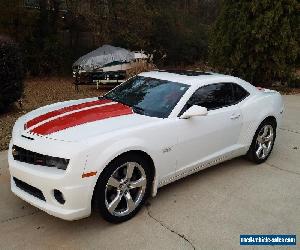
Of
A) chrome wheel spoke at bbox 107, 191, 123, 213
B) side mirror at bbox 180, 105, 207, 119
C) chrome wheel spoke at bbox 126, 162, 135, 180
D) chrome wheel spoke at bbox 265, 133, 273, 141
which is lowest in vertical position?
chrome wheel spoke at bbox 107, 191, 123, 213

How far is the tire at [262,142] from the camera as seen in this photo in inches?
217

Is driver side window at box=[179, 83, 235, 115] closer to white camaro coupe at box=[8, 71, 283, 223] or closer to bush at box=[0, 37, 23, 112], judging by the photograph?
white camaro coupe at box=[8, 71, 283, 223]

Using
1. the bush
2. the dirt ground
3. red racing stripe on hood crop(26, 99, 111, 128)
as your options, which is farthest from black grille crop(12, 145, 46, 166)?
the bush

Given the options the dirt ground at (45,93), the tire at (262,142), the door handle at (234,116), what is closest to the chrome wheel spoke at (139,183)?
the door handle at (234,116)

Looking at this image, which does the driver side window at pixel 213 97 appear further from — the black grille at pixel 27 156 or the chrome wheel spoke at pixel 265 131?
the black grille at pixel 27 156

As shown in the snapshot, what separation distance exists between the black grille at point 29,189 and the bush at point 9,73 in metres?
4.57

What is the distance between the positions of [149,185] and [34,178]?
125 centimetres

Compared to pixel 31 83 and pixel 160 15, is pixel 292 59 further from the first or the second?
pixel 31 83

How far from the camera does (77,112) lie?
4324 millimetres

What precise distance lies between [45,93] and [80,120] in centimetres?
1095

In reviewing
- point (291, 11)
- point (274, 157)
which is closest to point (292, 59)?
point (291, 11)

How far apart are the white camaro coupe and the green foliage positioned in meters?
7.02

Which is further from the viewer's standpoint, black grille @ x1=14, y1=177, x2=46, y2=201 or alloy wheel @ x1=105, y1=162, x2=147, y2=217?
alloy wheel @ x1=105, y1=162, x2=147, y2=217

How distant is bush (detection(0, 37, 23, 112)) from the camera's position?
7.79 metres
